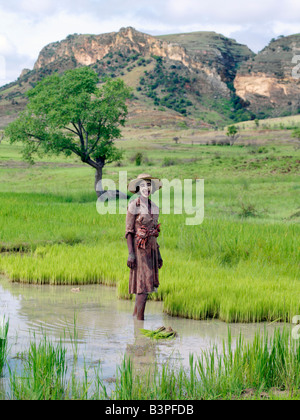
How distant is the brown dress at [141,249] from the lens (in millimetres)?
7570

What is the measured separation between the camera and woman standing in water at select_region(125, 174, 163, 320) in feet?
24.8

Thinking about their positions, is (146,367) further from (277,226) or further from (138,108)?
(138,108)

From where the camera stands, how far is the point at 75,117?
28969 millimetres

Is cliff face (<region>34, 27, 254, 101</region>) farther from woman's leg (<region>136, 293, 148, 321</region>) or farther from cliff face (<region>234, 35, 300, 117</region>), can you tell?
woman's leg (<region>136, 293, 148, 321</region>)

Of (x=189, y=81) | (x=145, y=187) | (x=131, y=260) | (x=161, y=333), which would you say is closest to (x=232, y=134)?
(x=145, y=187)

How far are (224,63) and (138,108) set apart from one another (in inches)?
3143

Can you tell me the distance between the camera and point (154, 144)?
228ft

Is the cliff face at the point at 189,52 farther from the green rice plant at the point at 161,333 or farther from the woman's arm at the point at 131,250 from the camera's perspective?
the green rice plant at the point at 161,333

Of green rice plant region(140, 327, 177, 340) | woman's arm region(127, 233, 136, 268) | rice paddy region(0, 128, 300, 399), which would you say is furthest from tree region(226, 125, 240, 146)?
green rice plant region(140, 327, 177, 340)

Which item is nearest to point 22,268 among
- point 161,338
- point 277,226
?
point 161,338

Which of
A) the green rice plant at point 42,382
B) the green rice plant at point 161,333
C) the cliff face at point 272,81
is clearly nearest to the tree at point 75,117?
the green rice plant at point 161,333

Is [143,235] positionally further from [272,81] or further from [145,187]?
[272,81]

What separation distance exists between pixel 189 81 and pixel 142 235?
14866 centimetres

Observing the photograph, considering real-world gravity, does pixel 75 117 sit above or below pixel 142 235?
above
